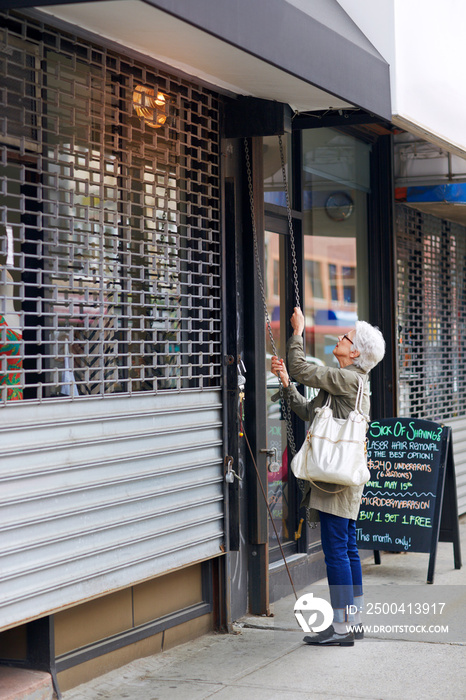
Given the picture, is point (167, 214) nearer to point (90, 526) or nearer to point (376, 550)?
point (90, 526)

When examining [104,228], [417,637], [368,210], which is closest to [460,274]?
[368,210]

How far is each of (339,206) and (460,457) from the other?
334cm

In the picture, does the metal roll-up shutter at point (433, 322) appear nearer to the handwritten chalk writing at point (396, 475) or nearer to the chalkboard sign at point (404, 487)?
the chalkboard sign at point (404, 487)

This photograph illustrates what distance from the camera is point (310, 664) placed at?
4.91 m

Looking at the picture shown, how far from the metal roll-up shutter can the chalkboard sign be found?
4.31ft

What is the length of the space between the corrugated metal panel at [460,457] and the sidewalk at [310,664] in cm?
334

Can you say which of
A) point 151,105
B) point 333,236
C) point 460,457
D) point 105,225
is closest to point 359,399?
point 105,225

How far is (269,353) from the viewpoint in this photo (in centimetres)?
682

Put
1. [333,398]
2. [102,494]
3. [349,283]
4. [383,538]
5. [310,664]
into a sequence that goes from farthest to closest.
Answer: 1. [349,283]
2. [383,538]
3. [333,398]
4. [310,664]
5. [102,494]

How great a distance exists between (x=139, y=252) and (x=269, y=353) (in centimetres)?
215

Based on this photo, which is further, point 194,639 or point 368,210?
point 368,210

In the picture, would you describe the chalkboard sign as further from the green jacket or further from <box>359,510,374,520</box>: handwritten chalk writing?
the green jacket

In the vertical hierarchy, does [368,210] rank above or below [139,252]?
above

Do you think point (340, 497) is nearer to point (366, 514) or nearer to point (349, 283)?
point (366, 514)
